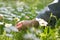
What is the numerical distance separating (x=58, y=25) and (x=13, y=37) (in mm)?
316

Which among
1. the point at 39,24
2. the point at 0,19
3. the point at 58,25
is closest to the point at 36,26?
the point at 39,24

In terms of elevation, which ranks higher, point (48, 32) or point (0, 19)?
point (0, 19)

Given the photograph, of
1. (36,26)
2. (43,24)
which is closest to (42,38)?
(43,24)

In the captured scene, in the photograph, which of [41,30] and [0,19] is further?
[0,19]

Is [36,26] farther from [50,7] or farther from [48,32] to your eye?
[50,7]

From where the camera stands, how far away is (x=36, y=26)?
155cm

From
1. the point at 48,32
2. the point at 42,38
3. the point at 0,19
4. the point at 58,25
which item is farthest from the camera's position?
the point at 0,19

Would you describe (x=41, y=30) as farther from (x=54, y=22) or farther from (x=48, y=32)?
(x=54, y=22)

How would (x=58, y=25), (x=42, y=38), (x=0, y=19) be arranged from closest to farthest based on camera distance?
(x=42, y=38) → (x=58, y=25) → (x=0, y=19)

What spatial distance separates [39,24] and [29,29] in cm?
8

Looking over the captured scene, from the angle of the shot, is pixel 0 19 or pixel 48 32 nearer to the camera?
pixel 48 32

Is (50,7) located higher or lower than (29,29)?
higher

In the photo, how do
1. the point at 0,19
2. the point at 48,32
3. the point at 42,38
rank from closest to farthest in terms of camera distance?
the point at 42,38 < the point at 48,32 < the point at 0,19

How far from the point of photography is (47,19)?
5.67ft
